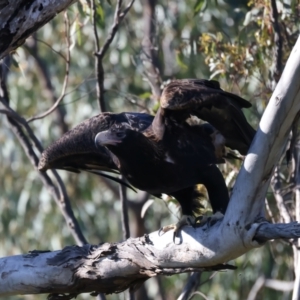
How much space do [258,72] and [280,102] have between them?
101 inches

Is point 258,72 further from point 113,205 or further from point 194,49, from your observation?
point 113,205

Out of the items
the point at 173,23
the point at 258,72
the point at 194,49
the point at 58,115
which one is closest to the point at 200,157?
the point at 258,72

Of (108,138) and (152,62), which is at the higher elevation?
(152,62)

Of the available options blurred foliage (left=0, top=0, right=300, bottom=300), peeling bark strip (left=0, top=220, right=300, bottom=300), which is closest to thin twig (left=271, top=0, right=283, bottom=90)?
blurred foliage (left=0, top=0, right=300, bottom=300)

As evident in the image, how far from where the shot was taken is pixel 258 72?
19.5 feet

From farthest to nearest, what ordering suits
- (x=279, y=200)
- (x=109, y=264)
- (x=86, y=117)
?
(x=86, y=117), (x=279, y=200), (x=109, y=264)

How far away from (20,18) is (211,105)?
1.13m

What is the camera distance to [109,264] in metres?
3.76

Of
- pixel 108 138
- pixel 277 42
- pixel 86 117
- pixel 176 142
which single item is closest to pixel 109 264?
pixel 108 138

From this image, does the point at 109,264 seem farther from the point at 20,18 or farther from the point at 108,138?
the point at 20,18

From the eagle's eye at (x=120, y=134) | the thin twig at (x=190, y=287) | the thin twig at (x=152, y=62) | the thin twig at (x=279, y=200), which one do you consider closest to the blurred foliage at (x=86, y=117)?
the thin twig at (x=152, y=62)

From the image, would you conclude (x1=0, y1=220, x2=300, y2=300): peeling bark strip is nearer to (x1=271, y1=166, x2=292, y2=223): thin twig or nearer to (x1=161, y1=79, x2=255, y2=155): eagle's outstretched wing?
(x1=161, y1=79, x2=255, y2=155): eagle's outstretched wing

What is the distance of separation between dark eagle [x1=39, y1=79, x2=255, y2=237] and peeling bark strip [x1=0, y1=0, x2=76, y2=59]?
0.88 metres

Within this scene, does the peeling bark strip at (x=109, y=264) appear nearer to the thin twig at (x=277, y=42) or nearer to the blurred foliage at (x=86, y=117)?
the thin twig at (x=277, y=42)
